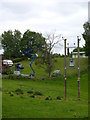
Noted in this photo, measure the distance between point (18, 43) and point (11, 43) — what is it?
2.24m

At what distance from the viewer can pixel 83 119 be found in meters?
9.35

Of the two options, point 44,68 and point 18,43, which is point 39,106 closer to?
point 44,68

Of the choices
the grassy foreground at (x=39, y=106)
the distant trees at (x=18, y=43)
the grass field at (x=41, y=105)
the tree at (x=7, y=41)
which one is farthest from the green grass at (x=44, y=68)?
the grassy foreground at (x=39, y=106)

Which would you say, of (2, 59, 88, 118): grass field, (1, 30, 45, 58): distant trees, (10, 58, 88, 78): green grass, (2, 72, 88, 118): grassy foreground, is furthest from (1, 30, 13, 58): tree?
(2, 72, 88, 118): grassy foreground

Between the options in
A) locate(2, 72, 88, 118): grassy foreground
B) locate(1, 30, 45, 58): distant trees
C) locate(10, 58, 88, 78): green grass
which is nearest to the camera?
locate(2, 72, 88, 118): grassy foreground

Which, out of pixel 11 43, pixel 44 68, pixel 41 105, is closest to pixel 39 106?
pixel 41 105

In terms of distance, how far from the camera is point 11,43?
261 feet

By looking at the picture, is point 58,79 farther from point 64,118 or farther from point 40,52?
point 64,118

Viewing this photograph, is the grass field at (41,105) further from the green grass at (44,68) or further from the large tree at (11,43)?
the large tree at (11,43)

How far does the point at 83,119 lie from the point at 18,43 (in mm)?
71907

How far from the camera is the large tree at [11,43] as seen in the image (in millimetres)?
77688

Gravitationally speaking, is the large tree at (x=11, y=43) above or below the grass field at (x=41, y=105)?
above

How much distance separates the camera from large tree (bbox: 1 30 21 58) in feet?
255

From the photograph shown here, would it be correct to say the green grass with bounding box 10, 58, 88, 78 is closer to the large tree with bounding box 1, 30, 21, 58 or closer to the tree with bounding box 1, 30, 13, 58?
the large tree with bounding box 1, 30, 21, 58
